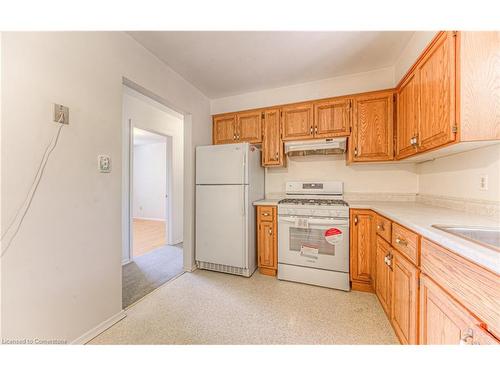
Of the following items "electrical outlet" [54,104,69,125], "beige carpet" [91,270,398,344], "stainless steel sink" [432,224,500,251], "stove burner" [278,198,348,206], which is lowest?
"beige carpet" [91,270,398,344]

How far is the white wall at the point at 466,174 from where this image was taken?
1274mm

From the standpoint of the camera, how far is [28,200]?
112cm

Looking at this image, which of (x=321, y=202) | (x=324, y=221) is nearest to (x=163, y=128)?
(x=321, y=202)

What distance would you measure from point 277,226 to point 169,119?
2.88 meters

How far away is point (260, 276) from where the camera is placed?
2.41 meters

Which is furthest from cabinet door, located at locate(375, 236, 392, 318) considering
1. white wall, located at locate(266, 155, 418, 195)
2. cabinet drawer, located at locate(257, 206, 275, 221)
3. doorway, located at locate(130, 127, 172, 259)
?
doorway, located at locate(130, 127, 172, 259)

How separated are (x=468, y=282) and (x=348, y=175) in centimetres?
201

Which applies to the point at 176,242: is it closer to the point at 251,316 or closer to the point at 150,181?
the point at 251,316

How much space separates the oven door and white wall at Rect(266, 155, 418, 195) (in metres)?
0.73

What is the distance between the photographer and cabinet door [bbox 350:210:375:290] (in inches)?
78.6

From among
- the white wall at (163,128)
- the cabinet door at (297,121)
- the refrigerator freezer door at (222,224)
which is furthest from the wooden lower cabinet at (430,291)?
the white wall at (163,128)

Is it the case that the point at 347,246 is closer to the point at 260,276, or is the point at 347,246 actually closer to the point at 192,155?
the point at 260,276

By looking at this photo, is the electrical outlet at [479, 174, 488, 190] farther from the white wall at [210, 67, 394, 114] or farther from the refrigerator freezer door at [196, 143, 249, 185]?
the refrigerator freezer door at [196, 143, 249, 185]
